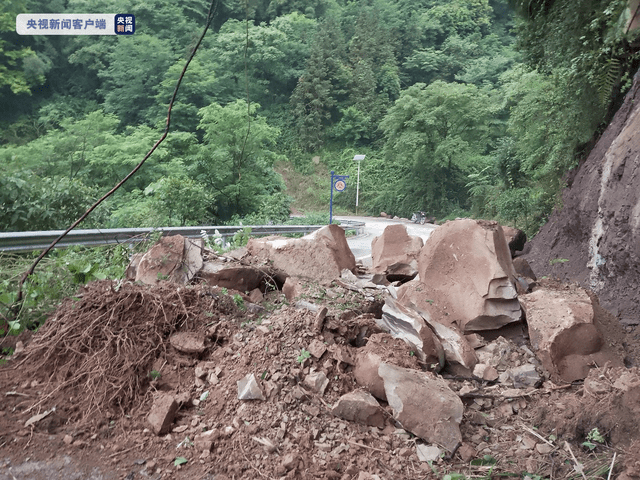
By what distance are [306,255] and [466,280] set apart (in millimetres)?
1574

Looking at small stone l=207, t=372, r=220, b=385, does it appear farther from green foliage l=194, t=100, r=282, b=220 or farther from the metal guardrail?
green foliage l=194, t=100, r=282, b=220

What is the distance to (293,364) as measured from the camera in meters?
2.78

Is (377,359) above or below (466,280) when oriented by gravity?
above

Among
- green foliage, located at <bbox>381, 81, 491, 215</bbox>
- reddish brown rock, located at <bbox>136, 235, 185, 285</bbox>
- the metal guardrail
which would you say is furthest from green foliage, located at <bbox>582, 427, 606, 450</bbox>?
green foliage, located at <bbox>381, 81, 491, 215</bbox>

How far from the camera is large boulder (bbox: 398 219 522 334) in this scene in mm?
4113

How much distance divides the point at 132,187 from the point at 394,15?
30591 mm

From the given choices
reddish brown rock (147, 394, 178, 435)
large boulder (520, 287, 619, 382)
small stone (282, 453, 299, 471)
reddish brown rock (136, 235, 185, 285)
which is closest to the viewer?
small stone (282, 453, 299, 471)

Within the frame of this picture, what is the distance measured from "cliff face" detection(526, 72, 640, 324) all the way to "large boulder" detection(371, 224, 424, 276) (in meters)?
2.03

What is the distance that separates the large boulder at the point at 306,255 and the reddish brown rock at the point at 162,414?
2.24 meters

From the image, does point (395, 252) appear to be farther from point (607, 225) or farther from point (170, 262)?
point (170, 262)

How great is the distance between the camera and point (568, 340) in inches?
137

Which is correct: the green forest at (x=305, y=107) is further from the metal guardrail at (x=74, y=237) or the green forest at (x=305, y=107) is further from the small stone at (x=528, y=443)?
the small stone at (x=528, y=443)

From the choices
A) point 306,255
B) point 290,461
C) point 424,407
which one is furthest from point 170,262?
point 424,407

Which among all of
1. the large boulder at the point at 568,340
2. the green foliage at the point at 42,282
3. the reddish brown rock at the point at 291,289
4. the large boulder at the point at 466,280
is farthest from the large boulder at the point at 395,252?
the green foliage at the point at 42,282
